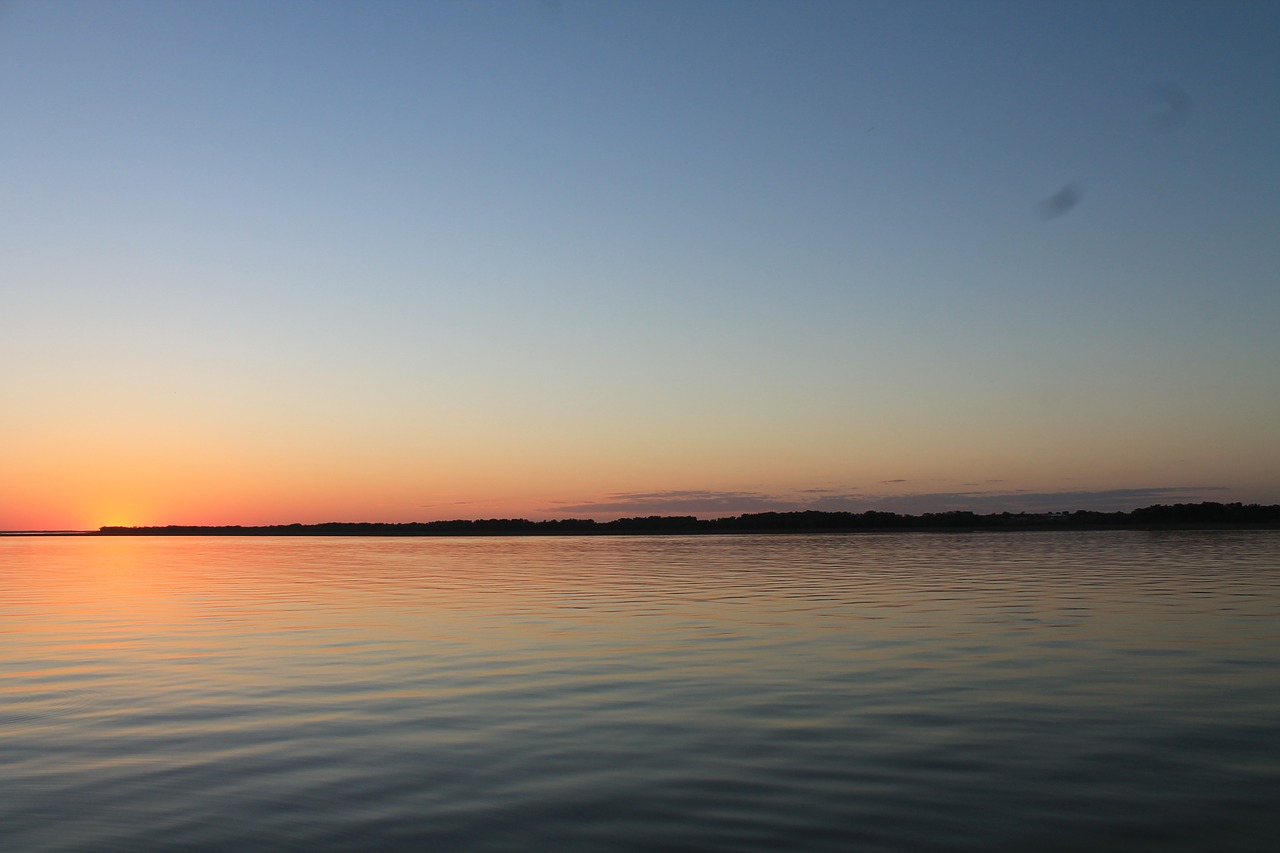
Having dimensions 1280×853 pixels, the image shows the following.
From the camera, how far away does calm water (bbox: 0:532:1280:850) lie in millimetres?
8352

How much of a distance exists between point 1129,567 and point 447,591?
104ft

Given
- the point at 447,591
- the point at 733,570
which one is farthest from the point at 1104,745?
the point at 733,570

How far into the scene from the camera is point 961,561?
54.3 meters

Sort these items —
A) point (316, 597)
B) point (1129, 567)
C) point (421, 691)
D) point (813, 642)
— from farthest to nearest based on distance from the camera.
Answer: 1. point (1129, 567)
2. point (316, 597)
3. point (813, 642)
4. point (421, 691)

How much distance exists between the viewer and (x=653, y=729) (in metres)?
12.3

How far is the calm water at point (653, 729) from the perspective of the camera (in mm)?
8352

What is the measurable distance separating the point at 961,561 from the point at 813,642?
1455 inches

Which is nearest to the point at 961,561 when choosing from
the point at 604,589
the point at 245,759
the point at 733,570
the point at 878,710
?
the point at 733,570

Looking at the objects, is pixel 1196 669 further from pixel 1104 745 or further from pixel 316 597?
pixel 316 597

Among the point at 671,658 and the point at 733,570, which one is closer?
the point at 671,658

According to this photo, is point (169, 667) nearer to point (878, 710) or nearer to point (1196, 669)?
point (878, 710)

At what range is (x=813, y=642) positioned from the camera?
20328 millimetres

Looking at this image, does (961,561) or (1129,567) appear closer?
(1129,567)

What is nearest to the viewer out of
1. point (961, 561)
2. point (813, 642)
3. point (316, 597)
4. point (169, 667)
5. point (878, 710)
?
point (878, 710)
